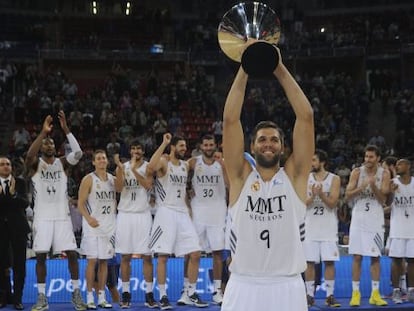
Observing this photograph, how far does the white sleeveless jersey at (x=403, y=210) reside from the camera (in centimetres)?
1051

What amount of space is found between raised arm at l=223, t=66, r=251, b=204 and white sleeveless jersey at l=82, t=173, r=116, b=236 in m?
5.16

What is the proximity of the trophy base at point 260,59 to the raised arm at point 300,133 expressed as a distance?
0.16 metres

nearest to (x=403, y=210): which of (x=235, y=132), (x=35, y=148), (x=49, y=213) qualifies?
(x=49, y=213)

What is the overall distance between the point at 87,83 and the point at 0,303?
55.9 feet

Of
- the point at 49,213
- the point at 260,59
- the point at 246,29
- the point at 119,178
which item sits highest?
the point at 246,29

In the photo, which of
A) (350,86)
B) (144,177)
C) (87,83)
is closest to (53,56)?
(87,83)

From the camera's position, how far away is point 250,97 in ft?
76.7

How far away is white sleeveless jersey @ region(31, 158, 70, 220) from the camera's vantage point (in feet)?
32.3

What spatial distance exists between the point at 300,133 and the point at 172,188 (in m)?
5.24

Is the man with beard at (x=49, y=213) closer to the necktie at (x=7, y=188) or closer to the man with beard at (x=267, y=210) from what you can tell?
the necktie at (x=7, y=188)

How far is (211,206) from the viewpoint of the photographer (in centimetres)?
1027

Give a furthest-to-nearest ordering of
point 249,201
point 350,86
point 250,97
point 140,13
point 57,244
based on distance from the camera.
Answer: point 140,13
point 350,86
point 250,97
point 57,244
point 249,201

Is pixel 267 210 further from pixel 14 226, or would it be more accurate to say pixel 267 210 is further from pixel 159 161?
pixel 14 226

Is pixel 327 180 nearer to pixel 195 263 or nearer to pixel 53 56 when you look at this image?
pixel 195 263
